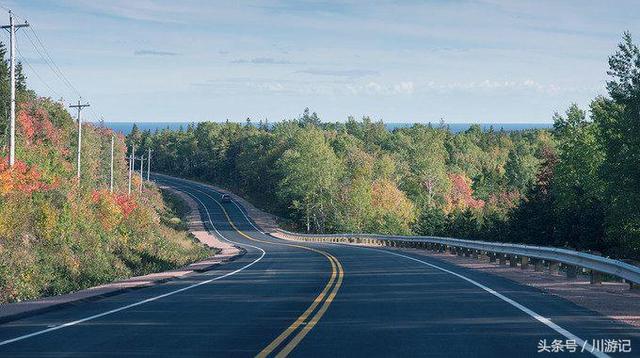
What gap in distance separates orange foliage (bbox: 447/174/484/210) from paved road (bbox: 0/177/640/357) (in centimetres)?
12655

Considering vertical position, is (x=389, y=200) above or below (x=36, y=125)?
below

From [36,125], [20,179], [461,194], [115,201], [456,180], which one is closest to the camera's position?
[20,179]

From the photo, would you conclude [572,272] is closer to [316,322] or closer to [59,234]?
[316,322]

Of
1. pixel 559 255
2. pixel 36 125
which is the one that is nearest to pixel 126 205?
pixel 36 125

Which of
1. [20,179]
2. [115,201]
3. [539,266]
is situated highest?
[20,179]

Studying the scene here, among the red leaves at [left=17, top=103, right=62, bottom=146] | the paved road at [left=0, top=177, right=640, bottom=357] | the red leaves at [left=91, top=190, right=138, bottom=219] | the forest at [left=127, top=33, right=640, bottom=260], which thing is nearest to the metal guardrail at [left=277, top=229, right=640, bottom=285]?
the paved road at [left=0, top=177, right=640, bottom=357]

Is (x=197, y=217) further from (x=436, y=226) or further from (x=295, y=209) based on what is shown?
(x=436, y=226)

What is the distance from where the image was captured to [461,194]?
15638 centimetres

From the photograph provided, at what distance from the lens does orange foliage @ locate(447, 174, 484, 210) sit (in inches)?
5845

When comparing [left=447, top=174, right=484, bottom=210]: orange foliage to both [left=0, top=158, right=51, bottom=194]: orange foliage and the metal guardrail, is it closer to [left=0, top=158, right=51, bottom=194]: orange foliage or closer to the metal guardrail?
the metal guardrail

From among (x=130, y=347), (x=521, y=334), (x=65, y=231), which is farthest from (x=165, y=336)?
(x=65, y=231)

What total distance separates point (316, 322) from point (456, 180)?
152137mm

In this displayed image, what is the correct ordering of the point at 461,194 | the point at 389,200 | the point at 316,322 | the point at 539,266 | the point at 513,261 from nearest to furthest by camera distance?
1. the point at 316,322
2. the point at 539,266
3. the point at 513,261
4. the point at 389,200
5. the point at 461,194

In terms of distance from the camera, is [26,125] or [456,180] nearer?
[26,125]
